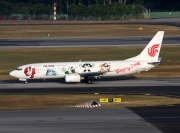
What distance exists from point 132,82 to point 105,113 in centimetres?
2814

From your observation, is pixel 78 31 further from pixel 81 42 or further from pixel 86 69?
pixel 86 69

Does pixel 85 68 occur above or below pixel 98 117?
above

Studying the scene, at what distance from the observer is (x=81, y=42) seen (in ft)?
416

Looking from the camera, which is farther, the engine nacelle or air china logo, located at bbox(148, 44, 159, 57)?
air china logo, located at bbox(148, 44, 159, 57)

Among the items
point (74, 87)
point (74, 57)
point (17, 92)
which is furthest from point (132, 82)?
point (74, 57)

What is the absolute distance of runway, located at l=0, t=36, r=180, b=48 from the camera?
121m

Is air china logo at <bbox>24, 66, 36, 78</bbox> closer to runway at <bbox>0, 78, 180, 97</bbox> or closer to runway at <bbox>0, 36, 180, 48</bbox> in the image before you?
runway at <bbox>0, 78, 180, 97</bbox>

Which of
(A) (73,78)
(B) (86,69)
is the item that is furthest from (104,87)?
(B) (86,69)

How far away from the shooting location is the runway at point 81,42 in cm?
12051

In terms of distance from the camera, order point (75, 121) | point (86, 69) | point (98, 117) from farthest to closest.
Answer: point (86, 69), point (98, 117), point (75, 121)

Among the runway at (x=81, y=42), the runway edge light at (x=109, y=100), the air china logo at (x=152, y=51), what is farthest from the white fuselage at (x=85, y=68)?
the runway at (x=81, y=42)

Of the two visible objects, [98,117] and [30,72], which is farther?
[30,72]

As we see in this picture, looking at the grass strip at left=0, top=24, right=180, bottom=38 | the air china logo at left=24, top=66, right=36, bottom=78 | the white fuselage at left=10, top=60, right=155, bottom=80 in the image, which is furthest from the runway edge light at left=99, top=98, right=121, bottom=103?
the grass strip at left=0, top=24, right=180, bottom=38

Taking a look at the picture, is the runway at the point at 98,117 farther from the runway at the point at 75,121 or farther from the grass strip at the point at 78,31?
the grass strip at the point at 78,31
